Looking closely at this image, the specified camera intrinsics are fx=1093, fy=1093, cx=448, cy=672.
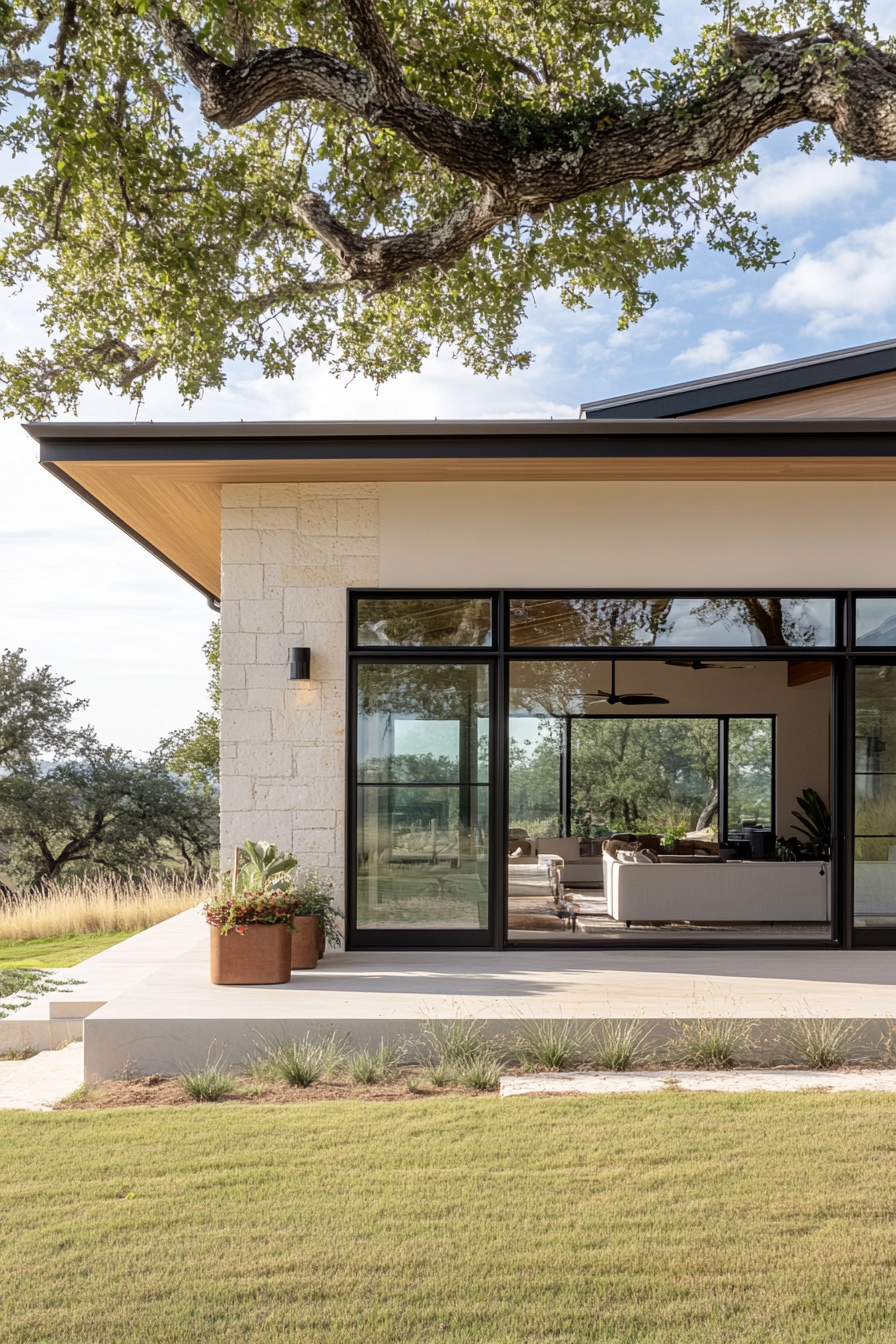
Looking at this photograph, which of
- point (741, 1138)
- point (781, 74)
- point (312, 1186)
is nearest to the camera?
point (312, 1186)

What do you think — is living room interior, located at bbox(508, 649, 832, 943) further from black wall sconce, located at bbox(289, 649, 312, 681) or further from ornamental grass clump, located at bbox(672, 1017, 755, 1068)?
ornamental grass clump, located at bbox(672, 1017, 755, 1068)

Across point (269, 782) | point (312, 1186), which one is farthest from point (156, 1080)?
point (269, 782)

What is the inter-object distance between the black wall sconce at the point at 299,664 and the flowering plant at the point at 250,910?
5.19 feet

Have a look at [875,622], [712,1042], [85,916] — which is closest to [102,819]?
[85,916]

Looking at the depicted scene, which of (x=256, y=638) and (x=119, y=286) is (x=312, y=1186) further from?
(x=119, y=286)

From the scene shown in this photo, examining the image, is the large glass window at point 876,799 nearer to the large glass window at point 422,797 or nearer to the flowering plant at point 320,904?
the large glass window at point 422,797

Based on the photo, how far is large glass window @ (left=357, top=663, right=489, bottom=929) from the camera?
25.8 ft

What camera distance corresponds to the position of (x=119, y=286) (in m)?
11.7

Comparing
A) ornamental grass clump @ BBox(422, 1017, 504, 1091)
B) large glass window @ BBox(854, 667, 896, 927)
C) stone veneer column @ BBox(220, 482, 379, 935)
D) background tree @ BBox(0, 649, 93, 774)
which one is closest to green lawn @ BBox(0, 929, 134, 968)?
stone veneer column @ BBox(220, 482, 379, 935)

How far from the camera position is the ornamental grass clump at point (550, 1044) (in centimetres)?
545

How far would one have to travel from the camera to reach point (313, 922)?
721 centimetres

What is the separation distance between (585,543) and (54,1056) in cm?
484

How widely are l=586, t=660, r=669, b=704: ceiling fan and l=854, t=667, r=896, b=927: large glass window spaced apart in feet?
20.0

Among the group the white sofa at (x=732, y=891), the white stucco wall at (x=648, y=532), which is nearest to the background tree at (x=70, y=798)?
the white sofa at (x=732, y=891)
